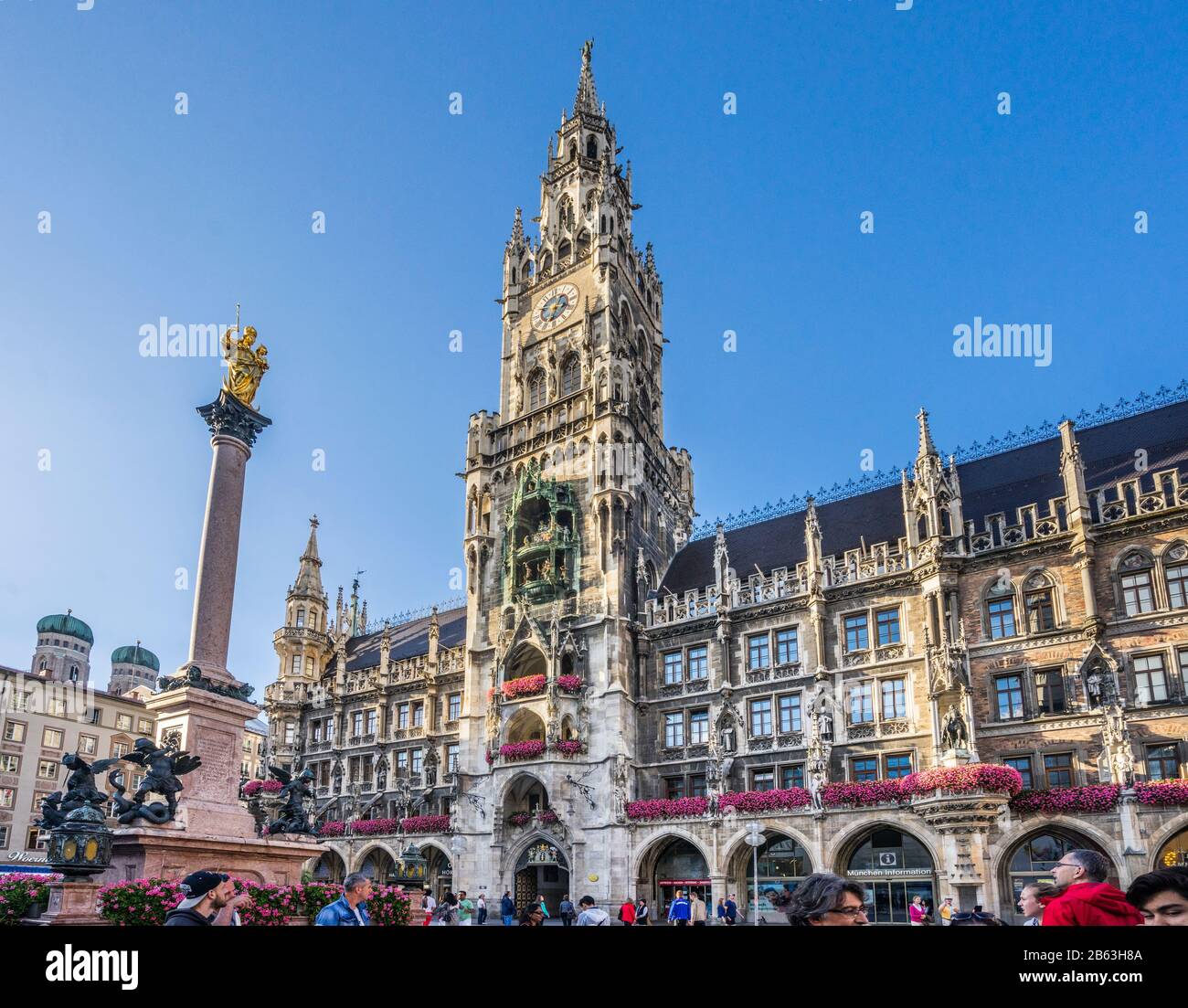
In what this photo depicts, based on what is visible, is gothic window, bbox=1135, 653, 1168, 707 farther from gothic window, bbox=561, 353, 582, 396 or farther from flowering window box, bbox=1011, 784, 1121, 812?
gothic window, bbox=561, 353, 582, 396

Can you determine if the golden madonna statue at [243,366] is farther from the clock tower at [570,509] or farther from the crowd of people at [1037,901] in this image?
the clock tower at [570,509]

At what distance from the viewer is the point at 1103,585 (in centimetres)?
3128

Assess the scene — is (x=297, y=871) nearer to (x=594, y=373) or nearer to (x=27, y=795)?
(x=594, y=373)

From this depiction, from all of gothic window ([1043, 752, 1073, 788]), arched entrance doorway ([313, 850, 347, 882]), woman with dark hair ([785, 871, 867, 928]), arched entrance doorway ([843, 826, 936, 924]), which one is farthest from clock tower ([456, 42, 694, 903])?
woman with dark hair ([785, 871, 867, 928])

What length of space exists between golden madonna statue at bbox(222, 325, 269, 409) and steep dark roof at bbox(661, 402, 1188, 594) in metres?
23.9

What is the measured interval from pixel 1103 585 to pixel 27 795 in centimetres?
6666

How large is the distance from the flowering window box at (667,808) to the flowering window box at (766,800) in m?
0.91

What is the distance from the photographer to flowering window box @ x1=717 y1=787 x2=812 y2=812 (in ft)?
110

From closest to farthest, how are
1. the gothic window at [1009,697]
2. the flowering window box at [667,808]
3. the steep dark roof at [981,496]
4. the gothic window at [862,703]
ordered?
the gothic window at [1009,697], the gothic window at [862,703], the steep dark roof at [981,496], the flowering window box at [667,808]

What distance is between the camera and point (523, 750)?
39.1 metres

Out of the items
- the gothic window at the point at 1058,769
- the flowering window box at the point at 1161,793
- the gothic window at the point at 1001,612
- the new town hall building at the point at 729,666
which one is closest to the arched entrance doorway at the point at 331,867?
the new town hall building at the point at 729,666

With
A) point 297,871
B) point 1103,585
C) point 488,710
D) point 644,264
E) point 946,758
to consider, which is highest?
point 644,264

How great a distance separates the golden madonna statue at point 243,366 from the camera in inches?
904
